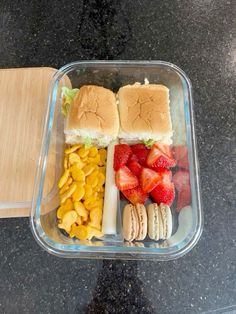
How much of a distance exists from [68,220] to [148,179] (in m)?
0.20

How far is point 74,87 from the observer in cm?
93

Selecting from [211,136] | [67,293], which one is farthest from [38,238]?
[211,136]

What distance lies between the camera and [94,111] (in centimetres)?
82

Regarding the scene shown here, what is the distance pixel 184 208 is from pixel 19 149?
1.37 feet

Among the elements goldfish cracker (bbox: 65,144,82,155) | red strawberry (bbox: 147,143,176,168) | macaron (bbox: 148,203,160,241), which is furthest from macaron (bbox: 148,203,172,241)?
goldfish cracker (bbox: 65,144,82,155)

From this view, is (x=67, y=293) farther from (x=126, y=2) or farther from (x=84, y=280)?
(x=126, y=2)

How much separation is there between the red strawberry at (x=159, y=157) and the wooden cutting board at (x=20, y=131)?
0.90 feet

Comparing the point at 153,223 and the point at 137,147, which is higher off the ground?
the point at 137,147

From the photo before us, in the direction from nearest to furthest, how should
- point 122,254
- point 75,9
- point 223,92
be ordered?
point 122,254
point 223,92
point 75,9

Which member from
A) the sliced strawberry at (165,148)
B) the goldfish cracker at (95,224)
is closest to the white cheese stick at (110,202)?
the goldfish cracker at (95,224)

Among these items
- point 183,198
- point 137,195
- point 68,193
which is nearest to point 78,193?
point 68,193

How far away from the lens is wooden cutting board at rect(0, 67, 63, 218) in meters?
0.82

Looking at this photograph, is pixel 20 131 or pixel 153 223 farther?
pixel 20 131

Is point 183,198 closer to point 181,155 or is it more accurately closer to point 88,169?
point 181,155
